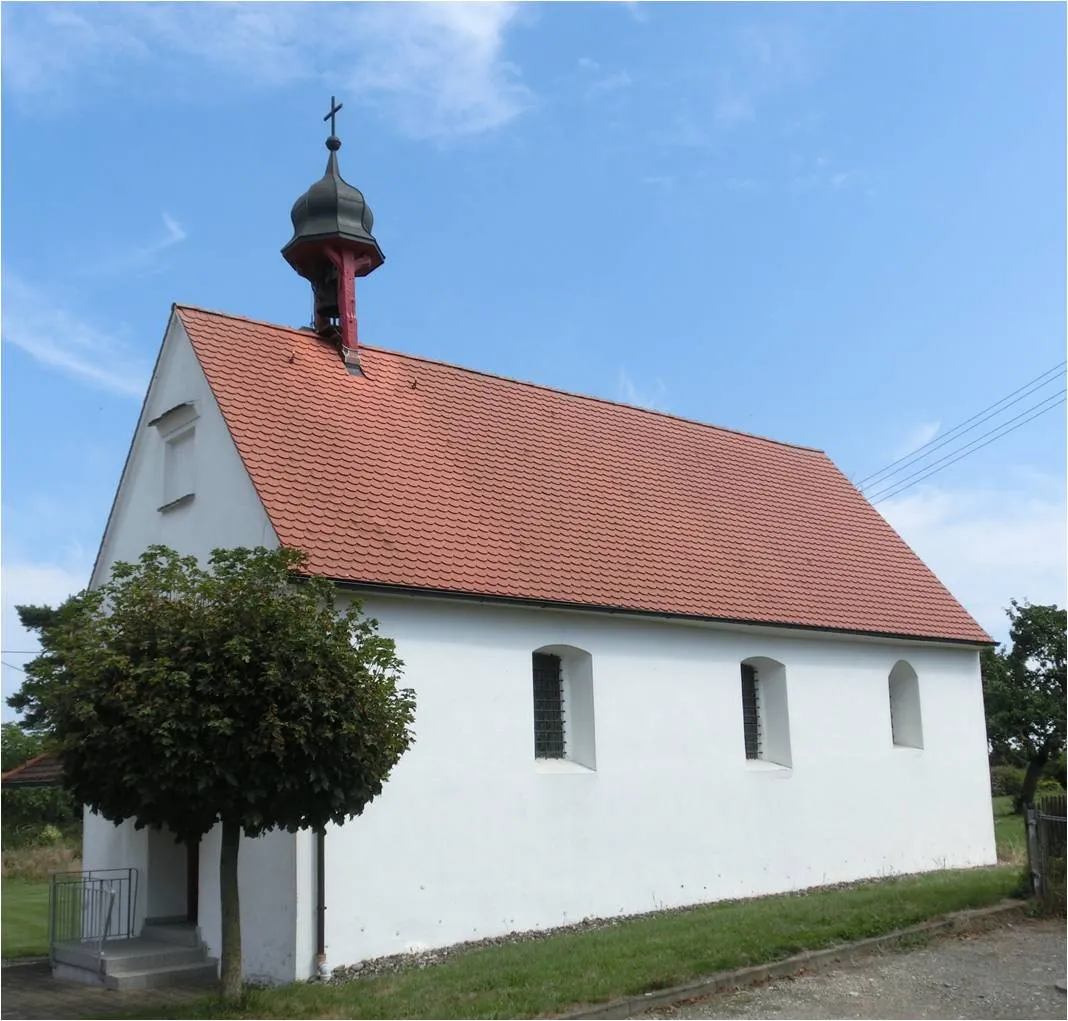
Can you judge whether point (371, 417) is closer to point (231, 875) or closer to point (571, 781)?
point (571, 781)

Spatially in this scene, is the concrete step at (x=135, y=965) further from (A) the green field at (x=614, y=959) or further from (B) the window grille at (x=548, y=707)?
(B) the window grille at (x=548, y=707)

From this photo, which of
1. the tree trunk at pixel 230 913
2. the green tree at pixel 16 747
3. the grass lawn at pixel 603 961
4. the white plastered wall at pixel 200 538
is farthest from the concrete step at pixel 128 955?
the green tree at pixel 16 747

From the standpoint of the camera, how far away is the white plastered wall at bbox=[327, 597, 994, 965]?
13.2 meters

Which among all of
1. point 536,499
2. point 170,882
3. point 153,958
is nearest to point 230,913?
point 153,958

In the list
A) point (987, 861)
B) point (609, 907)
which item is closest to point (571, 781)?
point (609, 907)

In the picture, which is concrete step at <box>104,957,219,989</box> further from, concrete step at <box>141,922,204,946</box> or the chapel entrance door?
the chapel entrance door

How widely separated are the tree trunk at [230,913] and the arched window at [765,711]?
908 centimetres

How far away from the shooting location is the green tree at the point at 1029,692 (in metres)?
26.3

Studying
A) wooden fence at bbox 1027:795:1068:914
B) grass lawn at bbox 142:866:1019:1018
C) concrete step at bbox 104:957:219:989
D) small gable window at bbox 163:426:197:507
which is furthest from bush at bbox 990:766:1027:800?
concrete step at bbox 104:957:219:989

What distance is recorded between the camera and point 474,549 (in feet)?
49.1

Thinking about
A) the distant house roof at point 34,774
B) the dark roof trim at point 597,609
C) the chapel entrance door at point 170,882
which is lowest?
the chapel entrance door at point 170,882

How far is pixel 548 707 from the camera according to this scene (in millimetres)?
15359

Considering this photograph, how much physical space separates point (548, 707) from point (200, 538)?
16.2ft

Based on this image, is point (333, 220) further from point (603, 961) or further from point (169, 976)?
point (603, 961)
